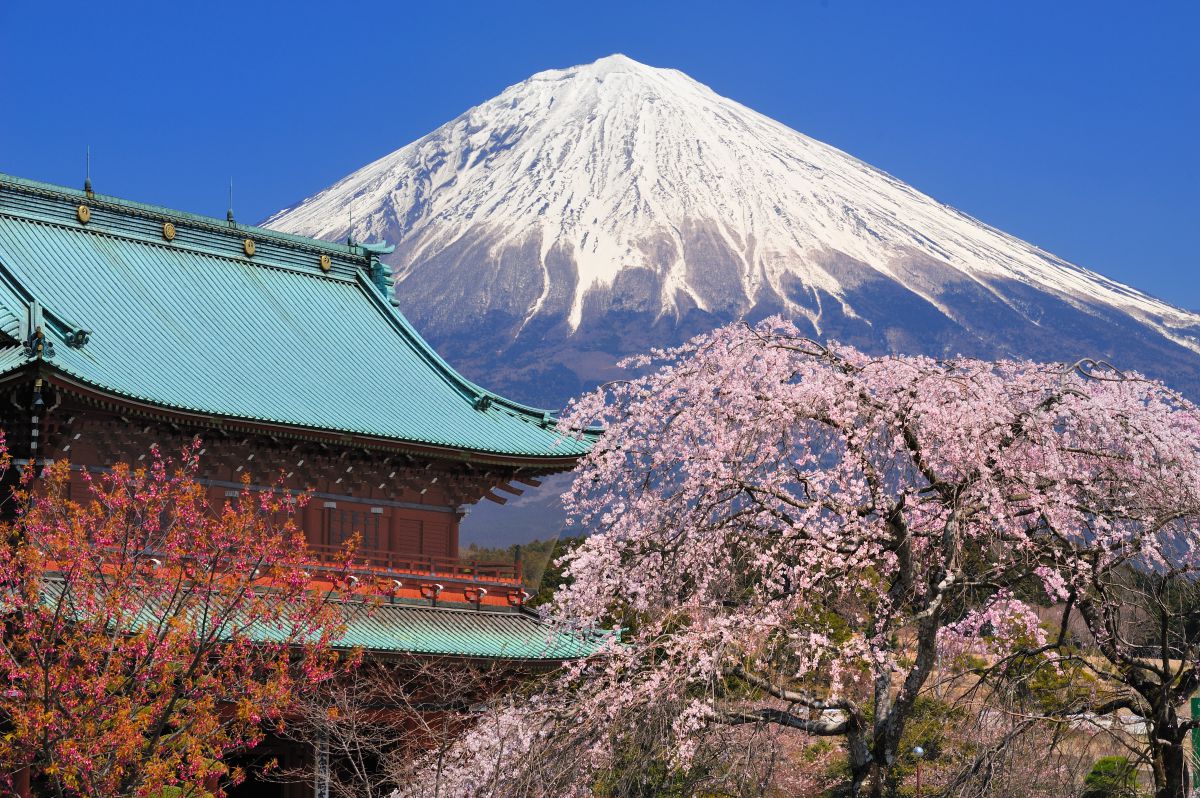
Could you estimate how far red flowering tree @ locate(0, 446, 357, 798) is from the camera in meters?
14.4

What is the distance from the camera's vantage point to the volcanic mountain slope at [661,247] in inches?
5915

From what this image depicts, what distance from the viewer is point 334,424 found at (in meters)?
22.8

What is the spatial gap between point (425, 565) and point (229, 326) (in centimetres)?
541

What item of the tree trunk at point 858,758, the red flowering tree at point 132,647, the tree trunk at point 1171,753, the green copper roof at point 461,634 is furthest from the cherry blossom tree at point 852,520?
the green copper roof at point 461,634

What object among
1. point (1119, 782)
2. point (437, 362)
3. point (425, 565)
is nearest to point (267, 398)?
point (425, 565)

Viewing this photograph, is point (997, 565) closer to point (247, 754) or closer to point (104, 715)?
point (104, 715)

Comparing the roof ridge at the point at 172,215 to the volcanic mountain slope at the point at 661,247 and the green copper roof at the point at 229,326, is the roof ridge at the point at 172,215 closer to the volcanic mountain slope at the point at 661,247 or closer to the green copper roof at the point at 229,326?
the green copper roof at the point at 229,326

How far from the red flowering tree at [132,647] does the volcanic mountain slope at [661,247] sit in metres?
120

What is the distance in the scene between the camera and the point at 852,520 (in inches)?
541

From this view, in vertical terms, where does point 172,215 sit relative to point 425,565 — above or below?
above

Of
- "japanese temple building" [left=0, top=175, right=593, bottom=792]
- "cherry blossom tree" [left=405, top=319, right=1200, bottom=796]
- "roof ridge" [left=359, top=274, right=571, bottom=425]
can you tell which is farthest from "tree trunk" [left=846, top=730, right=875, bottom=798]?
"roof ridge" [left=359, top=274, right=571, bottom=425]

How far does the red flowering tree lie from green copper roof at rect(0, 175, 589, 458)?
3.09 meters

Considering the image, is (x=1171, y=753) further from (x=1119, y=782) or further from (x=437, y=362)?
(x=437, y=362)

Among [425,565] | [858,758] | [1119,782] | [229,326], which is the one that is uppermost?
[229,326]
